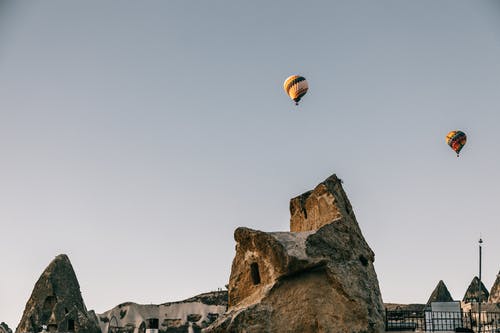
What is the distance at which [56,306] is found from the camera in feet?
218

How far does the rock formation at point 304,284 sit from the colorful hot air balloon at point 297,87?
13623mm

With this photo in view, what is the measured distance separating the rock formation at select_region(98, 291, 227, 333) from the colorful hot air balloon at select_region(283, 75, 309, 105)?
77.2 ft

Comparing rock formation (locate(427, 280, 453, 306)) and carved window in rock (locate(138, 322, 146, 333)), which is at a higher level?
rock formation (locate(427, 280, 453, 306))

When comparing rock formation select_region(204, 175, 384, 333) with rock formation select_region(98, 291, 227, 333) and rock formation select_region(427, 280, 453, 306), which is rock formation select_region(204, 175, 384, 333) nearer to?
rock formation select_region(98, 291, 227, 333)

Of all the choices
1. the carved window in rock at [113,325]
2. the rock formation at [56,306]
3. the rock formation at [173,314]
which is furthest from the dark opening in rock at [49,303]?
the carved window in rock at [113,325]

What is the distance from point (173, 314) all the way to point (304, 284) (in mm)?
35080

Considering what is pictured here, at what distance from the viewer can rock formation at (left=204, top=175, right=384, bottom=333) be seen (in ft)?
98.6

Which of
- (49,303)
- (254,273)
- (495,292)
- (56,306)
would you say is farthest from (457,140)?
(49,303)

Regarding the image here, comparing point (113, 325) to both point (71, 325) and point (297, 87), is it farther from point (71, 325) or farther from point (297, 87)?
point (297, 87)

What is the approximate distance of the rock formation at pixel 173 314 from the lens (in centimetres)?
6200

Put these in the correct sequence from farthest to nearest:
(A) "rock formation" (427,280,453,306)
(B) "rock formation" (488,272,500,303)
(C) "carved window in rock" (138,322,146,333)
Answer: (A) "rock formation" (427,280,453,306) → (B) "rock formation" (488,272,500,303) → (C) "carved window in rock" (138,322,146,333)

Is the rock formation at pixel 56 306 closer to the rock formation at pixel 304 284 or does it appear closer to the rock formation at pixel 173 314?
the rock formation at pixel 173 314

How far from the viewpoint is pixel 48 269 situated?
68.5 metres

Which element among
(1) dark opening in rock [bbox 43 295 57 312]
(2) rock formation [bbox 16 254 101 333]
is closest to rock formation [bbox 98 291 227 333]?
(2) rock formation [bbox 16 254 101 333]
